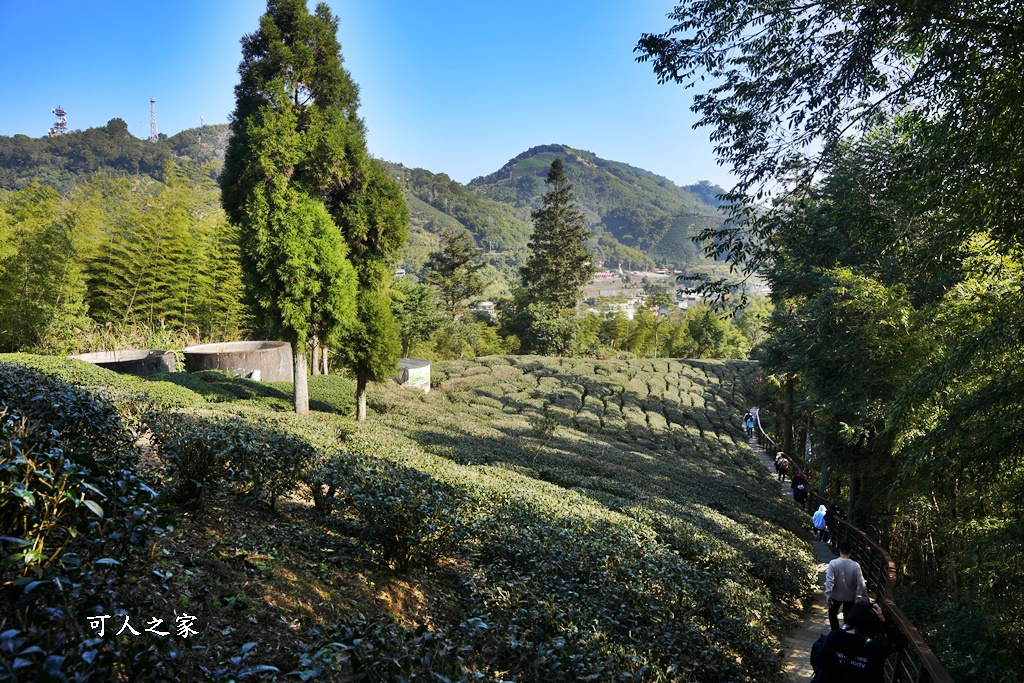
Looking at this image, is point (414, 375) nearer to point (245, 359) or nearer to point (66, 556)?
point (245, 359)

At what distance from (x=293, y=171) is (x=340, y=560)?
10.7m

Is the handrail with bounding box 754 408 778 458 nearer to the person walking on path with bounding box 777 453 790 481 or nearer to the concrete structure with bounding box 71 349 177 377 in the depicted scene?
the person walking on path with bounding box 777 453 790 481

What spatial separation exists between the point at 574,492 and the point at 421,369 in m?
13.0

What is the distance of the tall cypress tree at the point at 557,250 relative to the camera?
4438cm

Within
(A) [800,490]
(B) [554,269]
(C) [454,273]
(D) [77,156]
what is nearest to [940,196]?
(A) [800,490]

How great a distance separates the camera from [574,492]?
9.88 metres

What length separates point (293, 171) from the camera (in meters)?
13.1

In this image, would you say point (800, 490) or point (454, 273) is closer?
point (800, 490)

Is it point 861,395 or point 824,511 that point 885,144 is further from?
point 824,511

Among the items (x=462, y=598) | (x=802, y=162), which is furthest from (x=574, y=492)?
(x=802, y=162)

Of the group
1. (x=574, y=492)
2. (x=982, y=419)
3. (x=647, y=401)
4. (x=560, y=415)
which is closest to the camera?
(x=982, y=419)

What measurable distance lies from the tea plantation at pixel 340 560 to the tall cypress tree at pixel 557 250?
34.1 metres

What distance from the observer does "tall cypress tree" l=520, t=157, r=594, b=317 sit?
44375mm

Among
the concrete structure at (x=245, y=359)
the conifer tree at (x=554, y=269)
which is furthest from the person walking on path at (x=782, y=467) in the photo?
→ the conifer tree at (x=554, y=269)
